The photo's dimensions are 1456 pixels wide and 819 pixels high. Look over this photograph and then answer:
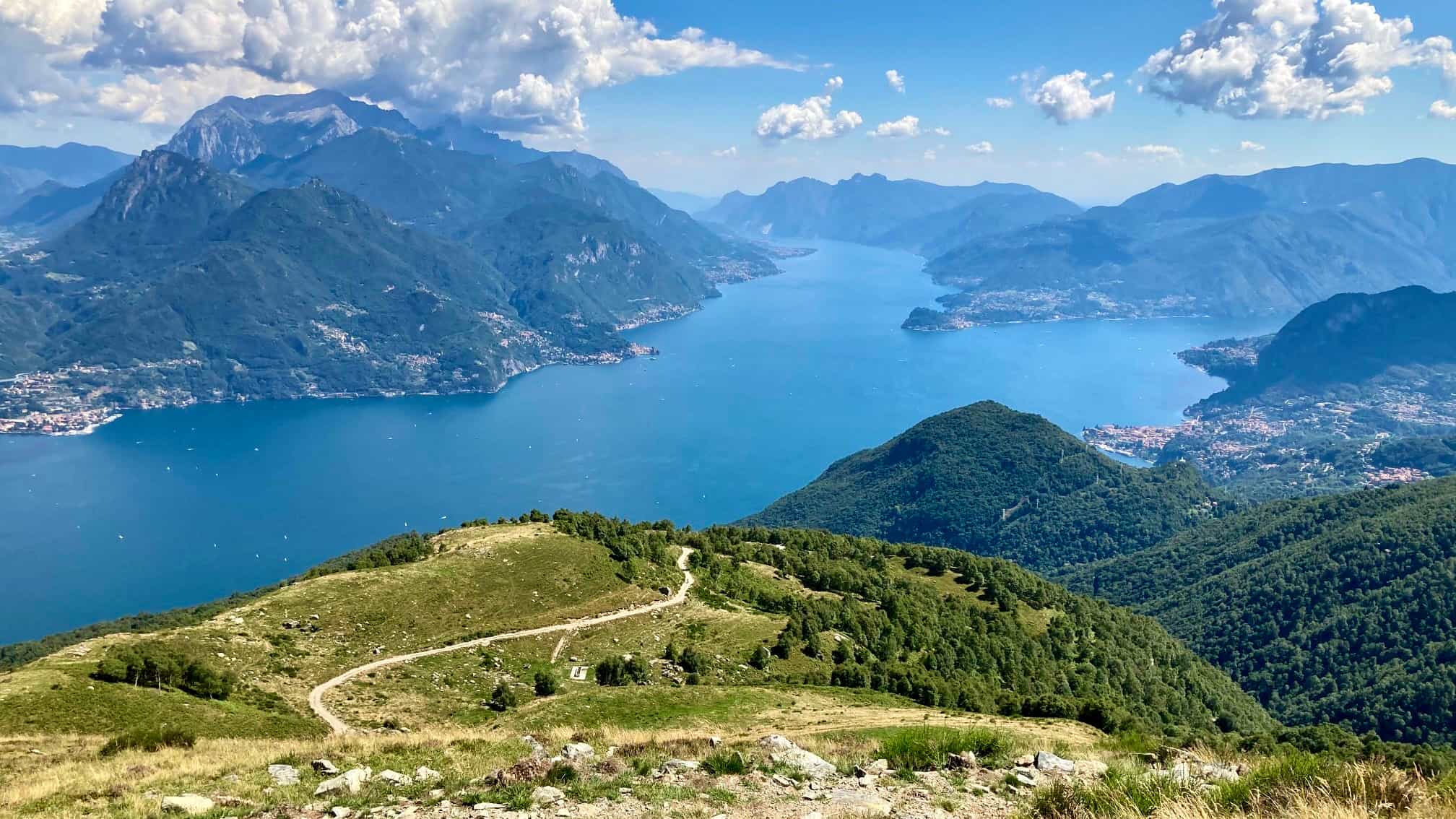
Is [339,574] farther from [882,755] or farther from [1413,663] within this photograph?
[1413,663]

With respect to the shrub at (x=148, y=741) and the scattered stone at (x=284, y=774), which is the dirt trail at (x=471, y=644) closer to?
the shrub at (x=148, y=741)

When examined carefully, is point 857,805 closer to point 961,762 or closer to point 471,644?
point 961,762

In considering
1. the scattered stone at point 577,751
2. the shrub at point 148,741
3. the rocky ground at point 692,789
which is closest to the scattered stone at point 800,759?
the rocky ground at point 692,789

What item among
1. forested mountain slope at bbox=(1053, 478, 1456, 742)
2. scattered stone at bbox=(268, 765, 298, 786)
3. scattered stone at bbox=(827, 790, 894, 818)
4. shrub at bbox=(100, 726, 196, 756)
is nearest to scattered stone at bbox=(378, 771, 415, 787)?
scattered stone at bbox=(268, 765, 298, 786)

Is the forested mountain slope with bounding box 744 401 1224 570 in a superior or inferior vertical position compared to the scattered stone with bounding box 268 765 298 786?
inferior

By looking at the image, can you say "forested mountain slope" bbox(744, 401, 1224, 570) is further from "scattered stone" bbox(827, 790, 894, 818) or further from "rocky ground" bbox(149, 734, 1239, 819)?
"scattered stone" bbox(827, 790, 894, 818)

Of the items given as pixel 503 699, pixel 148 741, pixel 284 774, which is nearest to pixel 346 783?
pixel 284 774
